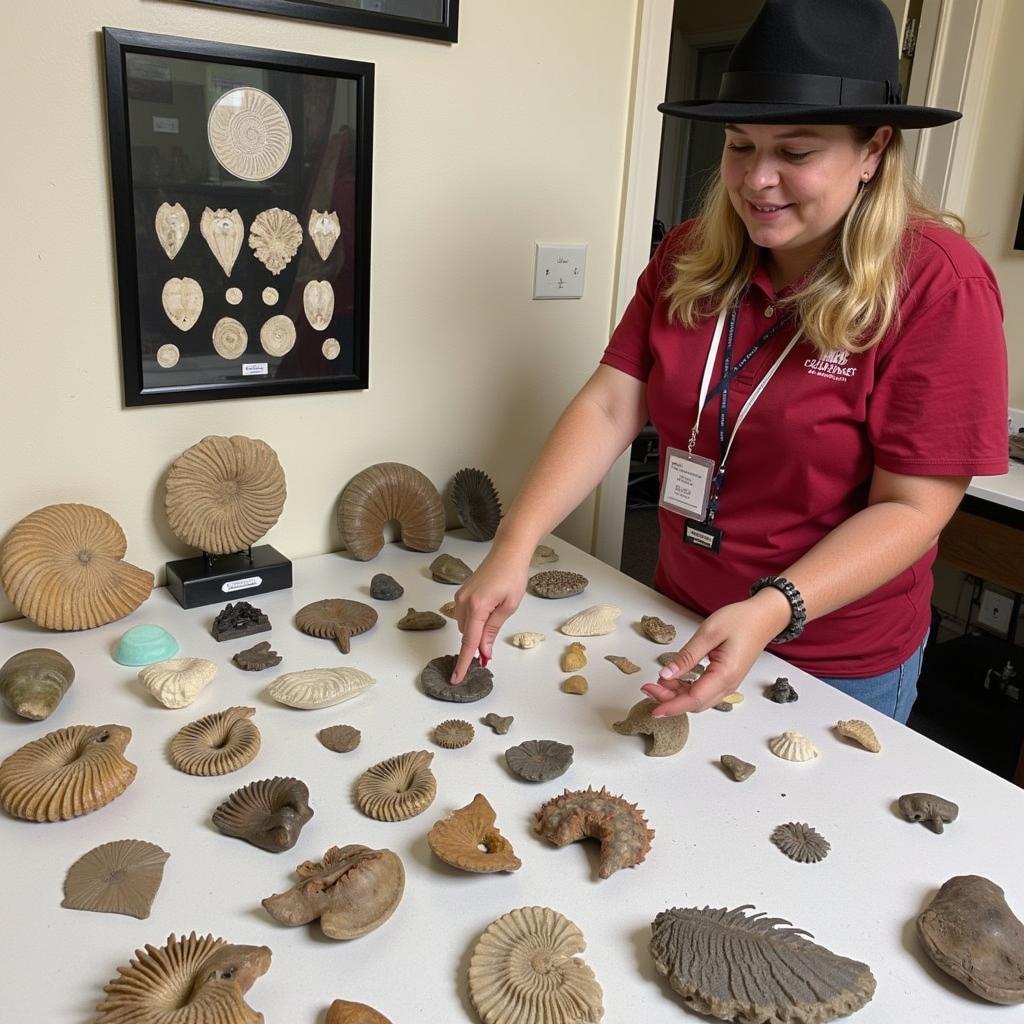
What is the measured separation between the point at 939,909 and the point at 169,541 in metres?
1.19

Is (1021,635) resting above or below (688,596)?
below

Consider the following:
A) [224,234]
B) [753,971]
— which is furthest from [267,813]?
[224,234]

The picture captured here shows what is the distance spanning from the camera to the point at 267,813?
3.18ft

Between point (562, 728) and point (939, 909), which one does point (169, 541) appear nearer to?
point (562, 728)

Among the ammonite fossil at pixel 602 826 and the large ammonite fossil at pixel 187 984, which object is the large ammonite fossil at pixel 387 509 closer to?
the ammonite fossil at pixel 602 826

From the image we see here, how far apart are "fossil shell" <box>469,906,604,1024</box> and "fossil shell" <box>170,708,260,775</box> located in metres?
0.38

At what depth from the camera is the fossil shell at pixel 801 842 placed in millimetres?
947

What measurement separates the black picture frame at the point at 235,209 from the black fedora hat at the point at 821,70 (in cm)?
62

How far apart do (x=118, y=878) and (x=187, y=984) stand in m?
0.15

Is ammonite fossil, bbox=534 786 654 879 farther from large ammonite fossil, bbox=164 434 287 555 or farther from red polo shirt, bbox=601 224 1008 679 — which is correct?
large ammonite fossil, bbox=164 434 287 555

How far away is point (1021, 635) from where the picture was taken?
280 centimetres

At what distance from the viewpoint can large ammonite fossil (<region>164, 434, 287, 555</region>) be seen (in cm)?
144

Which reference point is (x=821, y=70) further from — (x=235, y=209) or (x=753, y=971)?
(x=753, y=971)

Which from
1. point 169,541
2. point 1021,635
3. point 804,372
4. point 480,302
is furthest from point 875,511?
point 1021,635
